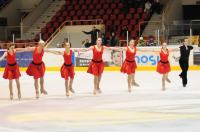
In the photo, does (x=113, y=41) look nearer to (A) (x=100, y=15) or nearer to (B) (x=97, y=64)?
(A) (x=100, y=15)

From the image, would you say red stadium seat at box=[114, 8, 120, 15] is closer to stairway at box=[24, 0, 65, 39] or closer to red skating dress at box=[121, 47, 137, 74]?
stairway at box=[24, 0, 65, 39]

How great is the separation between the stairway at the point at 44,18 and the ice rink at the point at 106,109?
11798mm

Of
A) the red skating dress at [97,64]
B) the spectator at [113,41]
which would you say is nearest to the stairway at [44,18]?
the spectator at [113,41]

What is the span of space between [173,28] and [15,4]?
1236cm

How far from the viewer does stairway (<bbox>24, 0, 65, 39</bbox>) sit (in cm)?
2438

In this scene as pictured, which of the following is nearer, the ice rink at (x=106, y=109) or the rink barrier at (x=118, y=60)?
the ice rink at (x=106, y=109)

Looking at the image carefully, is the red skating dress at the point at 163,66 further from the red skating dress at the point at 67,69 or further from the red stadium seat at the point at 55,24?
the red stadium seat at the point at 55,24

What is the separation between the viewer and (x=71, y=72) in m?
→ 10.4

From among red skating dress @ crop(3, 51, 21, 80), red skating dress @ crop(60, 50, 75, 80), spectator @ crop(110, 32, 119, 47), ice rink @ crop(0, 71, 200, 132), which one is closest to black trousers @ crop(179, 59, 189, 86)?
ice rink @ crop(0, 71, 200, 132)

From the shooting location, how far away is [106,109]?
844cm

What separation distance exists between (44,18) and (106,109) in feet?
58.7

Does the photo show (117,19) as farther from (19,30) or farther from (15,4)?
(15,4)

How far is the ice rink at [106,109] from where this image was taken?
674 cm

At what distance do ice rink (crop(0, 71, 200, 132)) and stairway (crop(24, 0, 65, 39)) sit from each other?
1180 centimetres
